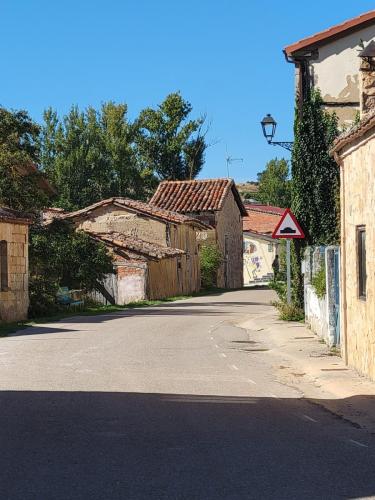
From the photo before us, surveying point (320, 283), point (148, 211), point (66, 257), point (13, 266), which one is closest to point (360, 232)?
point (320, 283)

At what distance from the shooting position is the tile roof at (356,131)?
1233 cm

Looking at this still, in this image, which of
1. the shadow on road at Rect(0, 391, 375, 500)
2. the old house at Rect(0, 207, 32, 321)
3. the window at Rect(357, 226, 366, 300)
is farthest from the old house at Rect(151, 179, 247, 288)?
the shadow on road at Rect(0, 391, 375, 500)

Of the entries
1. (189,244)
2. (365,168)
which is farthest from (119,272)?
(365,168)

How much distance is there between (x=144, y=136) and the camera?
75438 millimetres

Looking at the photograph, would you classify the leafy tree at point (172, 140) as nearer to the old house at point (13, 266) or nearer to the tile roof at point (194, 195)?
the tile roof at point (194, 195)

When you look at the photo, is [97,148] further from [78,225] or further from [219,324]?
[219,324]

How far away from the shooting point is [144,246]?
4753cm

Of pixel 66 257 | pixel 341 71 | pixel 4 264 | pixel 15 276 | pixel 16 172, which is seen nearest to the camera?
pixel 341 71

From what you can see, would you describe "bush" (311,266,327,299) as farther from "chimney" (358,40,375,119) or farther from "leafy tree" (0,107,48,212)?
"leafy tree" (0,107,48,212)

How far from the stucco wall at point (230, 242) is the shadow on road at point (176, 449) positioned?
49.5 m

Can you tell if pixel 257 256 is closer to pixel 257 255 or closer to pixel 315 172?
pixel 257 255

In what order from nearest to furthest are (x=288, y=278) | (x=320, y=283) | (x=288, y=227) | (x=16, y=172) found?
1. (x=320, y=283)
2. (x=288, y=227)
3. (x=288, y=278)
4. (x=16, y=172)

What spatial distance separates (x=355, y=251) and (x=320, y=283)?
5341 millimetres

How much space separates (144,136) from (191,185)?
1419 centimetres
